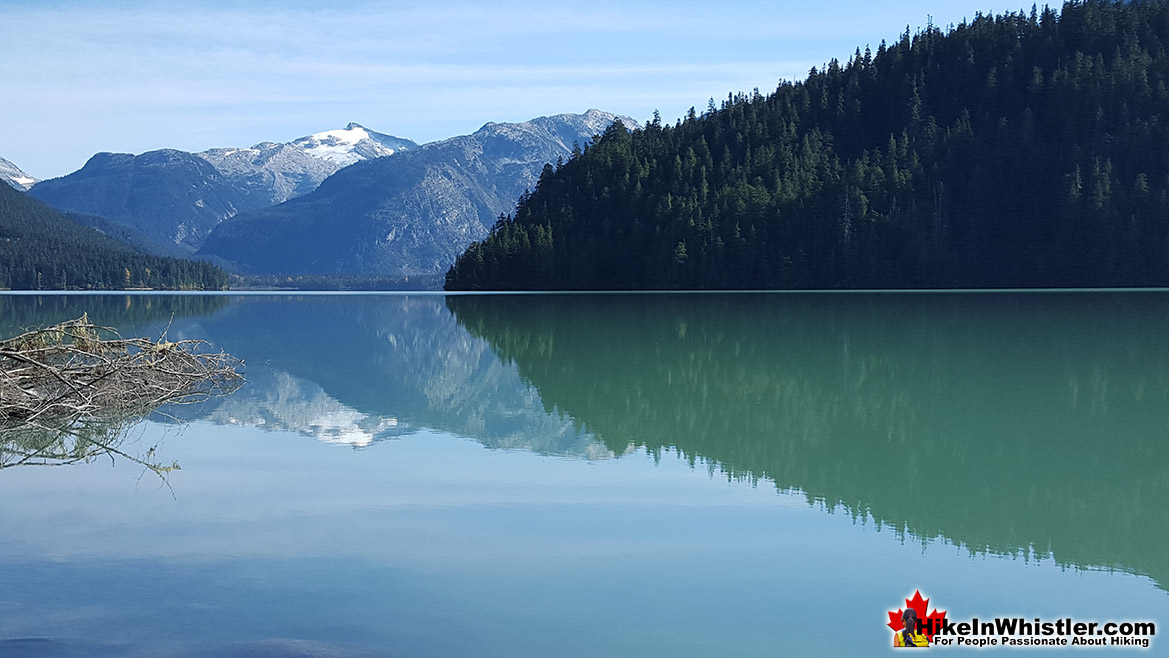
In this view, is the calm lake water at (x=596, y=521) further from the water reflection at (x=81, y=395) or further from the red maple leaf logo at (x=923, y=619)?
the water reflection at (x=81, y=395)

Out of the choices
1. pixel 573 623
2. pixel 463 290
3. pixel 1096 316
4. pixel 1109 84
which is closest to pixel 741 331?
pixel 1096 316

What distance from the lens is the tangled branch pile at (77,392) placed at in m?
17.0

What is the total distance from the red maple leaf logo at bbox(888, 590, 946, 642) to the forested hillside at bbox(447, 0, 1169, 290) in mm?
143109

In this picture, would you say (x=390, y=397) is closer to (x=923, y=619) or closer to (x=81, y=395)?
(x=81, y=395)

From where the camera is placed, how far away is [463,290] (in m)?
172

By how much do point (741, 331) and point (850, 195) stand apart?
11095 cm

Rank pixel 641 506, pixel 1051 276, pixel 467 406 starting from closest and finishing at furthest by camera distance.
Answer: pixel 641 506
pixel 467 406
pixel 1051 276

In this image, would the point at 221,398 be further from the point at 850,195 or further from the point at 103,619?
the point at 850,195

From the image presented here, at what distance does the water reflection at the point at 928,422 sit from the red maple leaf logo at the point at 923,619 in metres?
2.19

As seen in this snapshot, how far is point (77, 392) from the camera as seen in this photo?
19984 mm

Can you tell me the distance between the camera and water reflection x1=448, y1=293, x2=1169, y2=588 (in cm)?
1167

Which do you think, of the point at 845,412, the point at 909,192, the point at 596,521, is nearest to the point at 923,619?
the point at 596,521

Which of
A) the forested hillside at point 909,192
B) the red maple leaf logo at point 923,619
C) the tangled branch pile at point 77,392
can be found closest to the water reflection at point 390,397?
the tangled branch pile at point 77,392

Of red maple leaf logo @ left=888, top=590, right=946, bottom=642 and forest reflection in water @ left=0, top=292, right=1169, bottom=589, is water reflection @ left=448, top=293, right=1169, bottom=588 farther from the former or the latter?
red maple leaf logo @ left=888, top=590, right=946, bottom=642
